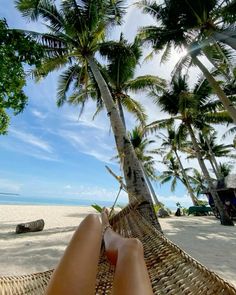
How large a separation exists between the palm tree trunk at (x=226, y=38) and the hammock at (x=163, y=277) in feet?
24.0

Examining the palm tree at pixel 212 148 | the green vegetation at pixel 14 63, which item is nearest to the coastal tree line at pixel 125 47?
the green vegetation at pixel 14 63


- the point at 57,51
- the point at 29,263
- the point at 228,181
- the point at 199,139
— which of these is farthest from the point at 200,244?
the point at 199,139

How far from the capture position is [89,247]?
108 cm

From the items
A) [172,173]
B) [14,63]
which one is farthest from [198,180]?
[14,63]

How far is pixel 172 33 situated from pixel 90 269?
9682 mm

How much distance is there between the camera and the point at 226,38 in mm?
7789

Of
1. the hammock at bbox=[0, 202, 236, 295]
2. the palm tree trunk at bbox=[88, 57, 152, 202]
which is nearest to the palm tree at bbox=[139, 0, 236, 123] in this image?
the palm tree trunk at bbox=[88, 57, 152, 202]

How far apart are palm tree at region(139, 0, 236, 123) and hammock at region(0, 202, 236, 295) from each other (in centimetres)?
776

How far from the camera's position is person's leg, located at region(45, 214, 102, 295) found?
0.85 meters

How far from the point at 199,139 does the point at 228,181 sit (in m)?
6.77

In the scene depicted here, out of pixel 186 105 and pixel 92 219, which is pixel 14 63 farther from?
pixel 186 105

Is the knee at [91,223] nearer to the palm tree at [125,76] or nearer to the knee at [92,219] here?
the knee at [92,219]

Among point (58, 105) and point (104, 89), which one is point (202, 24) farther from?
point (58, 105)

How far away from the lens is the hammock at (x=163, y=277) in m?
0.97
